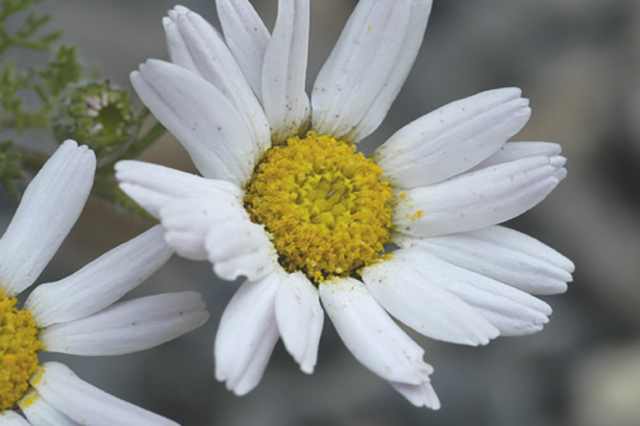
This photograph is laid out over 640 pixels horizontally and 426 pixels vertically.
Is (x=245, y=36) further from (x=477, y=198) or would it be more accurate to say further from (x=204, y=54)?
(x=477, y=198)

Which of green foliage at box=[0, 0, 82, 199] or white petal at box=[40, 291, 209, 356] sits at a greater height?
green foliage at box=[0, 0, 82, 199]

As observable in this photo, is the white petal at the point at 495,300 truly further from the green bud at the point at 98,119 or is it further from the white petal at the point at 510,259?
the green bud at the point at 98,119

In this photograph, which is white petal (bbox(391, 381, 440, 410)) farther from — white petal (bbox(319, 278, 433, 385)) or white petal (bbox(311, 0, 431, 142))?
white petal (bbox(311, 0, 431, 142))

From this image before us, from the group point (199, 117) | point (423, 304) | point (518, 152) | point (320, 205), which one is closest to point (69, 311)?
point (199, 117)

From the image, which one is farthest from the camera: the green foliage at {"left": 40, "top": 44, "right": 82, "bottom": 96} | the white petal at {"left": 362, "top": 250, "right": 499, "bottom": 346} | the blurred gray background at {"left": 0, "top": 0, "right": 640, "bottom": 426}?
the blurred gray background at {"left": 0, "top": 0, "right": 640, "bottom": 426}

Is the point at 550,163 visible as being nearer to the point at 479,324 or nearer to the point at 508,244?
the point at 508,244

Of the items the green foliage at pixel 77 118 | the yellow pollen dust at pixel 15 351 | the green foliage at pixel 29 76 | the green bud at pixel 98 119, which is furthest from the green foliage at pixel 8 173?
the yellow pollen dust at pixel 15 351

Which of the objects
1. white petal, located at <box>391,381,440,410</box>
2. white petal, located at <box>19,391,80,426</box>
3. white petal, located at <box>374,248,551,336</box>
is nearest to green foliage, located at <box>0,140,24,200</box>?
white petal, located at <box>19,391,80,426</box>
